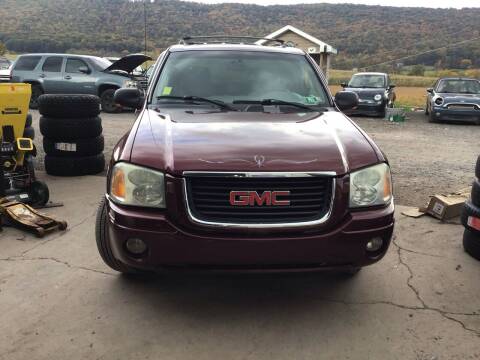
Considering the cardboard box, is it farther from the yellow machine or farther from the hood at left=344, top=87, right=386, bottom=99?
the hood at left=344, top=87, right=386, bottom=99

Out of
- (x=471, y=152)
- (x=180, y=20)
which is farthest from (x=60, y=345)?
(x=180, y=20)

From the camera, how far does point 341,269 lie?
279cm

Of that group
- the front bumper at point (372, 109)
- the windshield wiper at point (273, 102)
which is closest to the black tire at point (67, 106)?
the windshield wiper at point (273, 102)

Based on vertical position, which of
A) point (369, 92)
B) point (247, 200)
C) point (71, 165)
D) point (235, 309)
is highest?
point (247, 200)

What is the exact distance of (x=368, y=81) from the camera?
16.7 m

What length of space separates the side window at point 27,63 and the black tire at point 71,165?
9.97 metres

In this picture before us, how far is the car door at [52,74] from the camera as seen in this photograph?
1477 cm

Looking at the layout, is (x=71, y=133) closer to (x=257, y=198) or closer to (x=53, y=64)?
(x=257, y=198)

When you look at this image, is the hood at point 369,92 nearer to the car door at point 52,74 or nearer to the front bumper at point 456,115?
the front bumper at point 456,115

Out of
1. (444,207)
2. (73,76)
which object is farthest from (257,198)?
(73,76)

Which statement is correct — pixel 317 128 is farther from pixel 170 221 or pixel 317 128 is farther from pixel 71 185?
pixel 71 185

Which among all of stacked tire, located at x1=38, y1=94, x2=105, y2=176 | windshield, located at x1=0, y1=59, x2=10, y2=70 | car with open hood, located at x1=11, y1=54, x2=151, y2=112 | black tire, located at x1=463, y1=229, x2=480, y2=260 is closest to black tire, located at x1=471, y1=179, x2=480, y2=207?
black tire, located at x1=463, y1=229, x2=480, y2=260

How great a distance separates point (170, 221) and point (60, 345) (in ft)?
3.06

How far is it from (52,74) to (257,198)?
14.0m
